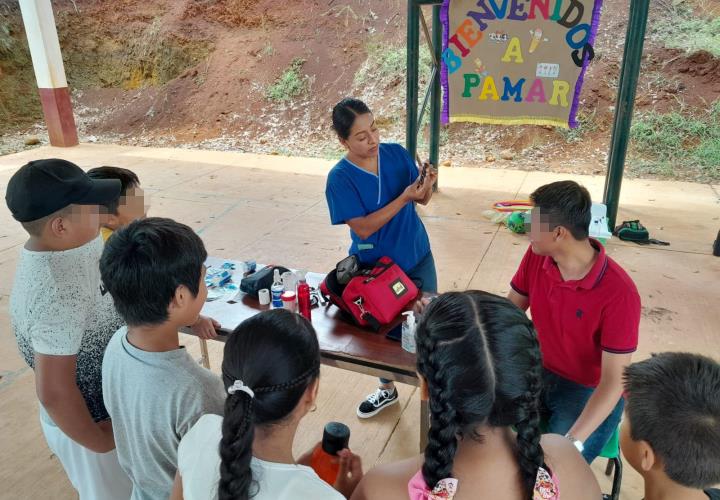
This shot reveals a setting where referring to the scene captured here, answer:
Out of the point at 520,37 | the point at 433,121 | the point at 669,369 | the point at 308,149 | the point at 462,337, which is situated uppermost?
the point at 520,37

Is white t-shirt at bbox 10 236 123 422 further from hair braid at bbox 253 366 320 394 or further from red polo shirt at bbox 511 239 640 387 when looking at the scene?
red polo shirt at bbox 511 239 640 387

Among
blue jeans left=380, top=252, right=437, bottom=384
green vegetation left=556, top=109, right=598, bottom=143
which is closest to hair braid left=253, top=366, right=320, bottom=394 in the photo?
blue jeans left=380, top=252, right=437, bottom=384

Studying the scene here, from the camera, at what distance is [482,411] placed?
3.56ft

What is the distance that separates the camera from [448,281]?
4.53 m

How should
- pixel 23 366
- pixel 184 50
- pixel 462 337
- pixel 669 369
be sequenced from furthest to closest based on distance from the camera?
pixel 184 50
pixel 23 366
pixel 669 369
pixel 462 337

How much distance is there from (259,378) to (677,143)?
9.42 meters

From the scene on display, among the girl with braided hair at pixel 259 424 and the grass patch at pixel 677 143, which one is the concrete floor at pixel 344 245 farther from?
the girl with braided hair at pixel 259 424

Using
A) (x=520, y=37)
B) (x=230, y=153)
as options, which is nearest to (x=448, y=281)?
(x=520, y=37)

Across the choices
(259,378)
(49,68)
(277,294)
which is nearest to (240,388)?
(259,378)

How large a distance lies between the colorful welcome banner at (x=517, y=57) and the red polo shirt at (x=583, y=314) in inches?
147

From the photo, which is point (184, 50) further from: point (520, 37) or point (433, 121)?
point (520, 37)

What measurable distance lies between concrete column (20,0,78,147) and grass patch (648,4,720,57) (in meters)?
11.7

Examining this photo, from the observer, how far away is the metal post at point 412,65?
585 cm

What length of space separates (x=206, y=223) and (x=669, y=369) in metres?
5.64
